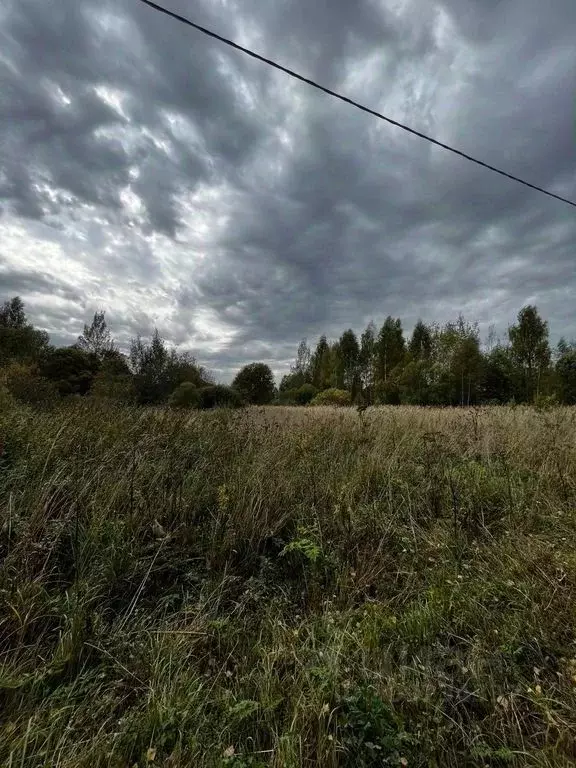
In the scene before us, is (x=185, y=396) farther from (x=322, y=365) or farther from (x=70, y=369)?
(x=322, y=365)

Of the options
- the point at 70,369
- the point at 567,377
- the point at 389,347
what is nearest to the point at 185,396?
the point at 70,369

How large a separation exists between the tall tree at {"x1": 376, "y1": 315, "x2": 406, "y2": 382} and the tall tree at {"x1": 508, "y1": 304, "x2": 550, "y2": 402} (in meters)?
11.1

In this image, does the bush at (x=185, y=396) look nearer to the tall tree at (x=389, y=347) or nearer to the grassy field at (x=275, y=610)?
the grassy field at (x=275, y=610)

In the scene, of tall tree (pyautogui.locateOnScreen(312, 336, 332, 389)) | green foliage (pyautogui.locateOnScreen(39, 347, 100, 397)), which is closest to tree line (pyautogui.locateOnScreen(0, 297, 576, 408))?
green foliage (pyautogui.locateOnScreen(39, 347, 100, 397))

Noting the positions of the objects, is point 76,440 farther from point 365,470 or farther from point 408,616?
point 408,616

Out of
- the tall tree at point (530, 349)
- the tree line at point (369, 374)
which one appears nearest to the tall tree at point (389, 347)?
the tree line at point (369, 374)

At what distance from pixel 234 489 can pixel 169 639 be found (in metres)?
1.53

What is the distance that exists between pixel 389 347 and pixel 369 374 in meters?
4.00

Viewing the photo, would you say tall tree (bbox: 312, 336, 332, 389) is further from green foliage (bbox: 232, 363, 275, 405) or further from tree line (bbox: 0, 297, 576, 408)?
green foliage (bbox: 232, 363, 275, 405)

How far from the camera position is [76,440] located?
3.99 meters

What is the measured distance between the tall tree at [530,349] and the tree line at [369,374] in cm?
6

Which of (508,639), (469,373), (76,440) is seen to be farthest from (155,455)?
(469,373)

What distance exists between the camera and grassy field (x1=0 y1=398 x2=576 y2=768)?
143 cm

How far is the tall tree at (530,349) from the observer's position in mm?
24203
